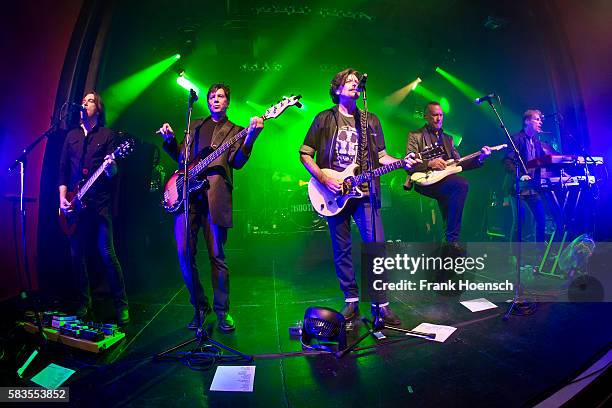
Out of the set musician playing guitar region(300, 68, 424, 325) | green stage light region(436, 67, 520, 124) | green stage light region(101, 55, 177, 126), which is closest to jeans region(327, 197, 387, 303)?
musician playing guitar region(300, 68, 424, 325)

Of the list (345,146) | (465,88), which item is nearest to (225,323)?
(345,146)

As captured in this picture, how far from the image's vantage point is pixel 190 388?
2.21m

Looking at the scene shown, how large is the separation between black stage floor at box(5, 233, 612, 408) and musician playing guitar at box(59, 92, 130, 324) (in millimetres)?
546

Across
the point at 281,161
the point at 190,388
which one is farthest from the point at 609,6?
the point at 281,161

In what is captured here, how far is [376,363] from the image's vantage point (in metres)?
2.47

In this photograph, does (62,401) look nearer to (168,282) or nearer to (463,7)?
(168,282)

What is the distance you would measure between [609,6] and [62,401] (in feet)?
29.7

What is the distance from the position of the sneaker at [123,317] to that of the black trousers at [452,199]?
4.07 metres

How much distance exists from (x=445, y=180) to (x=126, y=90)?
216 inches

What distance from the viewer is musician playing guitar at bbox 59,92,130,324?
3.68 metres

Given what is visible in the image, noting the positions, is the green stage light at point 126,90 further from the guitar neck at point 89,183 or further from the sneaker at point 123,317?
the sneaker at point 123,317

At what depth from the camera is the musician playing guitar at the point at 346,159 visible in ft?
10.8

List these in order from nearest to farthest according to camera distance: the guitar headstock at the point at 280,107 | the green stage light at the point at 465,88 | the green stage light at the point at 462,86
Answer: the guitar headstock at the point at 280,107, the green stage light at the point at 465,88, the green stage light at the point at 462,86

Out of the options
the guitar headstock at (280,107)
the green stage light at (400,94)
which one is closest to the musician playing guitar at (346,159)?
the guitar headstock at (280,107)
